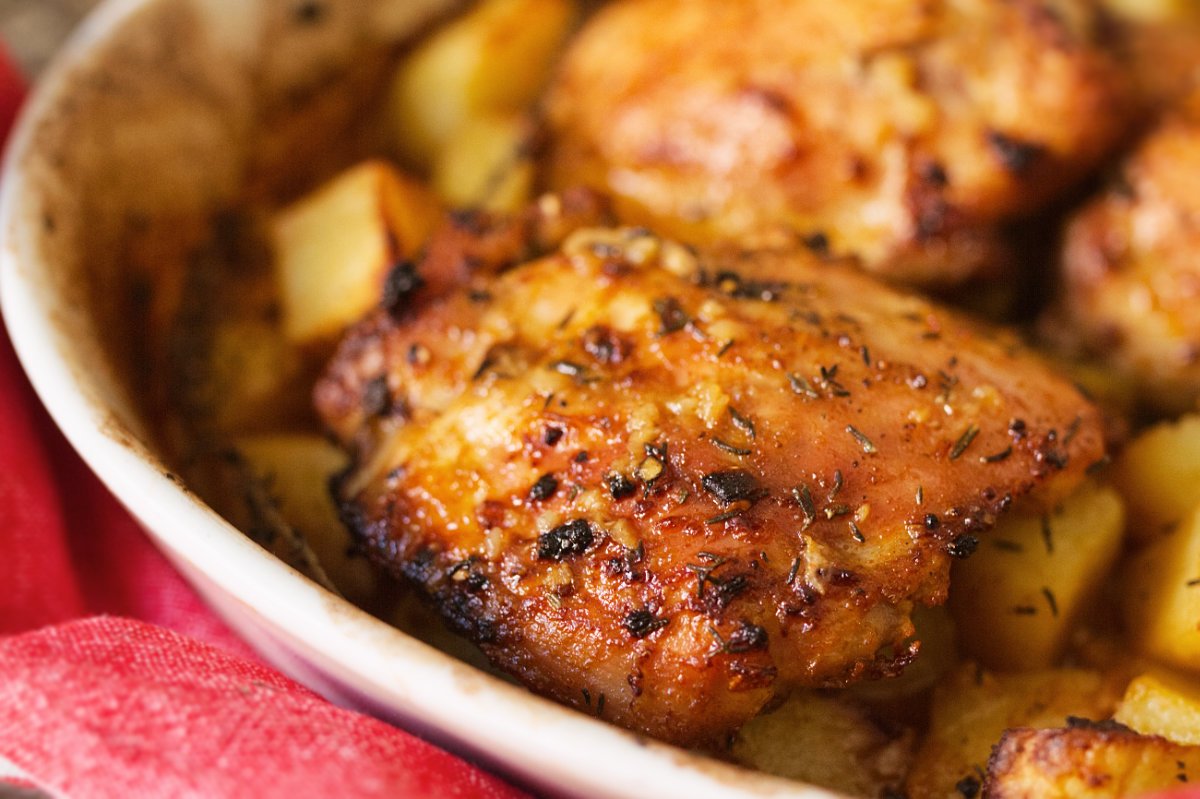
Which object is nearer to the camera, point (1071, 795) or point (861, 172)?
point (1071, 795)

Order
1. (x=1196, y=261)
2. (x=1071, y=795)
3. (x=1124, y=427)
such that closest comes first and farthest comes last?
(x=1071, y=795) → (x=1124, y=427) → (x=1196, y=261)

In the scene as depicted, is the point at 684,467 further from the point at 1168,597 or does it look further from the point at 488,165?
the point at 488,165

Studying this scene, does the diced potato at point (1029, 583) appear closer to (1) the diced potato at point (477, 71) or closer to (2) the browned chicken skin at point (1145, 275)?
(2) the browned chicken skin at point (1145, 275)

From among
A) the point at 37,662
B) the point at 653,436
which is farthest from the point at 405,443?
the point at 37,662

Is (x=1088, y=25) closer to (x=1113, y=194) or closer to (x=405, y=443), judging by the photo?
(x=1113, y=194)

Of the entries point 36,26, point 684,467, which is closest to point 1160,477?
point 684,467

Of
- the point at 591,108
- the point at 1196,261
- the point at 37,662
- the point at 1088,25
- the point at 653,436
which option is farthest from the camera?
the point at 1088,25

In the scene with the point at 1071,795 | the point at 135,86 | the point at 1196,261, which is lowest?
the point at 1071,795
